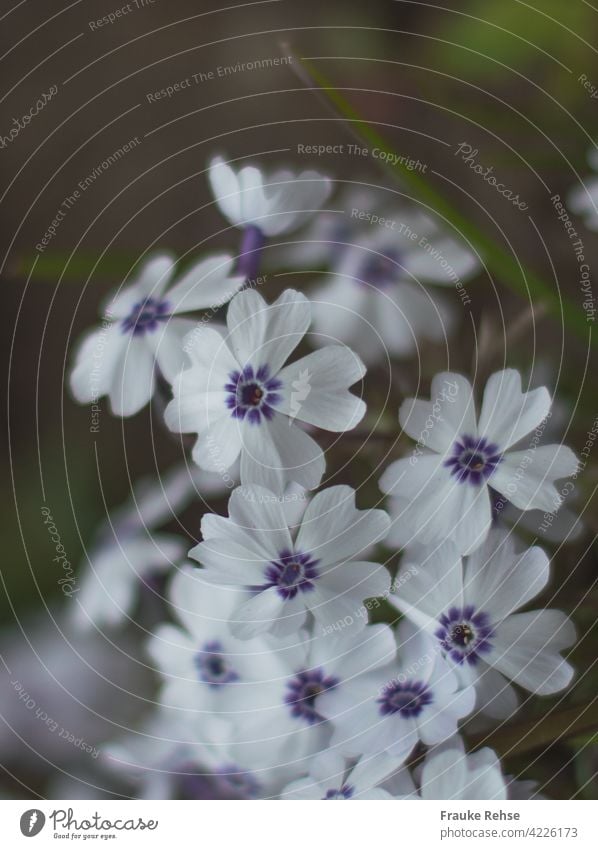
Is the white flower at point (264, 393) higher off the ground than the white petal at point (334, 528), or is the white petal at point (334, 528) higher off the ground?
the white flower at point (264, 393)

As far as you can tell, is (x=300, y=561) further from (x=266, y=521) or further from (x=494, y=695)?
(x=494, y=695)

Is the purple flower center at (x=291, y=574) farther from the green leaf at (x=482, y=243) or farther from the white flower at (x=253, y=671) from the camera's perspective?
the green leaf at (x=482, y=243)

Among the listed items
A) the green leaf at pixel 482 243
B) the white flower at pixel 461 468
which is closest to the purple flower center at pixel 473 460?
the white flower at pixel 461 468

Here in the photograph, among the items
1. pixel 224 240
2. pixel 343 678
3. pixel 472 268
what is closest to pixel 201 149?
pixel 224 240

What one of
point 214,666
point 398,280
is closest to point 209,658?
point 214,666

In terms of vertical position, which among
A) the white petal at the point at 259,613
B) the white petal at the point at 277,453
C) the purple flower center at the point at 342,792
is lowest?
the purple flower center at the point at 342,792

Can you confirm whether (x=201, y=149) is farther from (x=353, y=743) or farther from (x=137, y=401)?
(x=353, y=743)
